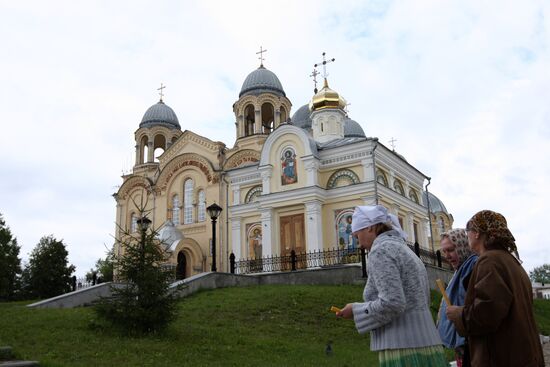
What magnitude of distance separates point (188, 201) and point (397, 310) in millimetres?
26385

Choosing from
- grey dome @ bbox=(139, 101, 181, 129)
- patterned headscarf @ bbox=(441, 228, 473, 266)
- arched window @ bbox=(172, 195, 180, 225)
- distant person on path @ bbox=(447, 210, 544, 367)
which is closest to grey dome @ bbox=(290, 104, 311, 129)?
grey dome @ bbox=(139, 101, 181, 129)

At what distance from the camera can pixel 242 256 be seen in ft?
81.3

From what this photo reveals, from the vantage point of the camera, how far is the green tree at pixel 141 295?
9.14 meters

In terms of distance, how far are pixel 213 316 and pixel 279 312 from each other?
157cm

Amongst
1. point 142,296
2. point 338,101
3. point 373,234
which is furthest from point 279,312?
point 338,101

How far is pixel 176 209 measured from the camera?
2931 centimetres

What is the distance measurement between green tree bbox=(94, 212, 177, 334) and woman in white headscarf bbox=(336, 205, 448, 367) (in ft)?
21.5

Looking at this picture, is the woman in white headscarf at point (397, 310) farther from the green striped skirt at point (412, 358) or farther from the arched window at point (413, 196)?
the arched window at point (413, 196)

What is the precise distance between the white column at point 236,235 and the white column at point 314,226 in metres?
3.98

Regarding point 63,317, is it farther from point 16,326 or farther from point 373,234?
point 373,234

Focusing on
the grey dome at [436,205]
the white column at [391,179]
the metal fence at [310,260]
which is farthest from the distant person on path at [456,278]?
the grey dome at [436,205]

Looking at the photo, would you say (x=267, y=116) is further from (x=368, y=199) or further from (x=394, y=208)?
(x=368, y=199)

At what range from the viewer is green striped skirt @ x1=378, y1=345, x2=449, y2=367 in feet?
10.5

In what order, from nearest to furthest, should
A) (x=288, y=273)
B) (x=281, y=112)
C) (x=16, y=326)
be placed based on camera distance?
(x=16, y=326) → (x=288, y=273) → (x=281, y=112)
